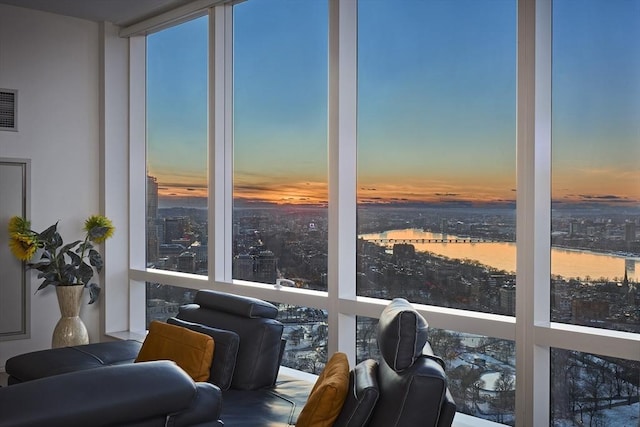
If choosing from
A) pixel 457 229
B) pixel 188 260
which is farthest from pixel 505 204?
pixel 188 260

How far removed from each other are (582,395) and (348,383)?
47.9 inches

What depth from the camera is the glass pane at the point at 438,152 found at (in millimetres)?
3650

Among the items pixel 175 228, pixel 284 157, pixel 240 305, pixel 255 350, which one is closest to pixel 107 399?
pixel 255 350

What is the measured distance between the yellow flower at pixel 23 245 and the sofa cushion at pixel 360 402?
3.78 metres

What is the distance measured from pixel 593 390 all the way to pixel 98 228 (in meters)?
4.27

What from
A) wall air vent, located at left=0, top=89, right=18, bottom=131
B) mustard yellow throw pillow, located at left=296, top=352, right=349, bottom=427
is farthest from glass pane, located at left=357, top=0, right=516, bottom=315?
wall air vent, located at left=0, top=89, right=18, bottom=131

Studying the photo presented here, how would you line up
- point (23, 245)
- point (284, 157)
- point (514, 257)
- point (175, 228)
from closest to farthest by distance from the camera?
1. point (514, 257)
2. point (284, 157)
3. point (23, 245)
4. point (175, 228)

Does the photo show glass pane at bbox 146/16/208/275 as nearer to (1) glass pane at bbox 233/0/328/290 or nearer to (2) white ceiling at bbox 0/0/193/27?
(2) white ceiling at bbox 0/0/193/27

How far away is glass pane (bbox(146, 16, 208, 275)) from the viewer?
5.67 meters

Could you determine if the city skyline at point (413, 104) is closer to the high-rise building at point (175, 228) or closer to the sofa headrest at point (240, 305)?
the high-rise building at point (175, 228)

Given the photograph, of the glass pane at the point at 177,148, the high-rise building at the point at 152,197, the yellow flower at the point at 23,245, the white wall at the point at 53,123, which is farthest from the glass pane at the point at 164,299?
the yellow flower at the point at 23,245

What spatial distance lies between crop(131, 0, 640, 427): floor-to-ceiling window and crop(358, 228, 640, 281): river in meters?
0.01

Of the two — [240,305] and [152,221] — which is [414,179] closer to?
[240,305]

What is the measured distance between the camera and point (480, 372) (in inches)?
146
